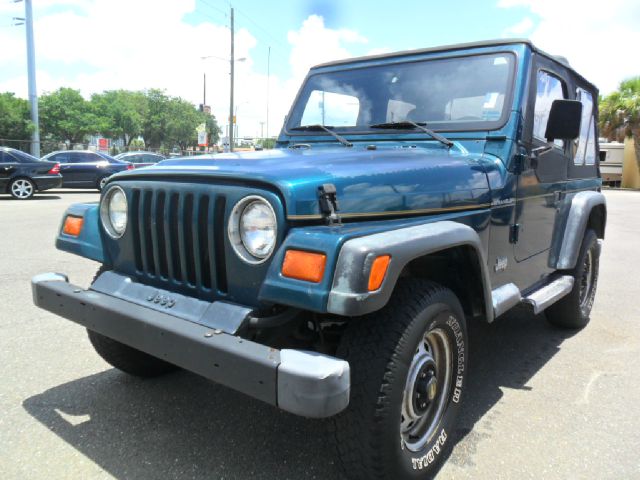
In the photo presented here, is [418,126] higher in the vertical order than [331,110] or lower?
lower

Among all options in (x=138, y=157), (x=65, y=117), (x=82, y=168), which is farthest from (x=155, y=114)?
(x=82, y=168)

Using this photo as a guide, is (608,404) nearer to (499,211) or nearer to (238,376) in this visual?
(499,211)

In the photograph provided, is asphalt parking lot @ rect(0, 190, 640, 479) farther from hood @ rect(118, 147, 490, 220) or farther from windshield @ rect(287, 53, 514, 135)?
windshield @ rect(287, 53, 514, 135)

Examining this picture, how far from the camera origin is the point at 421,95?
11.4 ft

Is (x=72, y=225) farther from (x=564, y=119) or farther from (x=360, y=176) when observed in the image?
(x=564, y=119)

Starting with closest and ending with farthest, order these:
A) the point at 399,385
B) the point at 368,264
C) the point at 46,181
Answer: the point at 368,264 → the point at 399,385 → the point at 46,181

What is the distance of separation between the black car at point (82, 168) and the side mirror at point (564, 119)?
15431 mm

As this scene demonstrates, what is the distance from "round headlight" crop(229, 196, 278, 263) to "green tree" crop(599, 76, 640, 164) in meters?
35.3

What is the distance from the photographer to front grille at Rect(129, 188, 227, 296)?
225cm

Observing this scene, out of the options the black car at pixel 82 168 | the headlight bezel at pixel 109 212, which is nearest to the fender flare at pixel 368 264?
the headlight bezel at pixel 109 212

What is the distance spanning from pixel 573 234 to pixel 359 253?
277 cm

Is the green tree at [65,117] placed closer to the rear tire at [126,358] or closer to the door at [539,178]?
the rear tire at [126,358]

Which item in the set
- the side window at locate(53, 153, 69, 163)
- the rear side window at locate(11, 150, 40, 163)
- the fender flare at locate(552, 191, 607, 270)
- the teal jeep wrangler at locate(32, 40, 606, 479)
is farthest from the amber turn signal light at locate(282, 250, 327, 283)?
the side window at locate(53, 153, 69, 163)

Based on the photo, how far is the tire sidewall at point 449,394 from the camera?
2.08 meters
